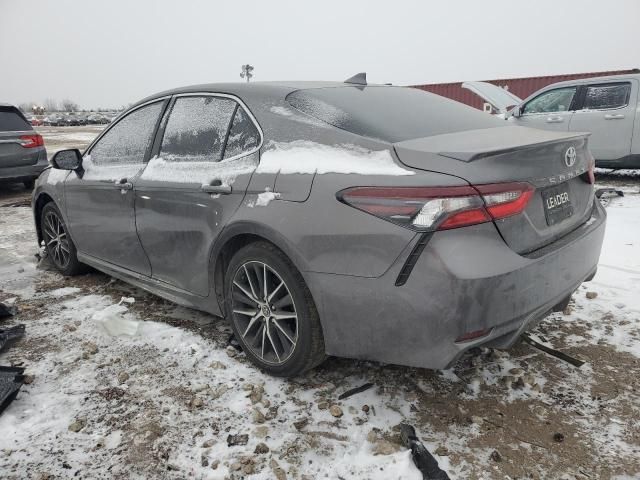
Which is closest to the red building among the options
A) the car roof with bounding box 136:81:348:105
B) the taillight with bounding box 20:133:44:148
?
the taillight with bounding box 20:133:44:148

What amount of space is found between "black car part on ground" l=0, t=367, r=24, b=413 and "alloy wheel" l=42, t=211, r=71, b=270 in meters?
1.82

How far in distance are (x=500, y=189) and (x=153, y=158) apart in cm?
225

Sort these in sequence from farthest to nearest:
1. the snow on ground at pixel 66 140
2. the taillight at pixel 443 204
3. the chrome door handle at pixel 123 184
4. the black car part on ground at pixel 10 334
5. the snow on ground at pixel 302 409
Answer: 1. the snow on ground at pixel 66 140
2. the chrome door handle at pixel 123 184
3. the black car part on ground at pixel 10 334
4. the snow on ground at pixel 302 409
5. the taillight at pixel 443 204

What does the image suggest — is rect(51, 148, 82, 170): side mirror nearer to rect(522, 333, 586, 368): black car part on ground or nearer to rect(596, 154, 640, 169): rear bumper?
rect(522, 333, 586, 368): black car part on ground

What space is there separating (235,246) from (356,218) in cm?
90

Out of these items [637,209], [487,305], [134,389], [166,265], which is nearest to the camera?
[487,305]

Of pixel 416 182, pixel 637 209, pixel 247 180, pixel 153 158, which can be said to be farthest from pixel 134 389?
pixel 637 209

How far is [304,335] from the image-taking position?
2375mm

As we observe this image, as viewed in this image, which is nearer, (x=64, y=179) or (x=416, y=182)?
(x=416, y=182)

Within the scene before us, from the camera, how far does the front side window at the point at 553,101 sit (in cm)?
875

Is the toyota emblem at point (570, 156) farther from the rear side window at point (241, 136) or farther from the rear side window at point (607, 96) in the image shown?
the rear side window at point (607, 96)

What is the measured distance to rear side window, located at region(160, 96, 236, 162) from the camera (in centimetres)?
281

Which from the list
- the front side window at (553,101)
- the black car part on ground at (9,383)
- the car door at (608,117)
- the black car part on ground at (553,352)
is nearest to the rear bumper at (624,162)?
the car door at (608,117)

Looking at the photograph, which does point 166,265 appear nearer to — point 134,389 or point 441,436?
point 134,389
